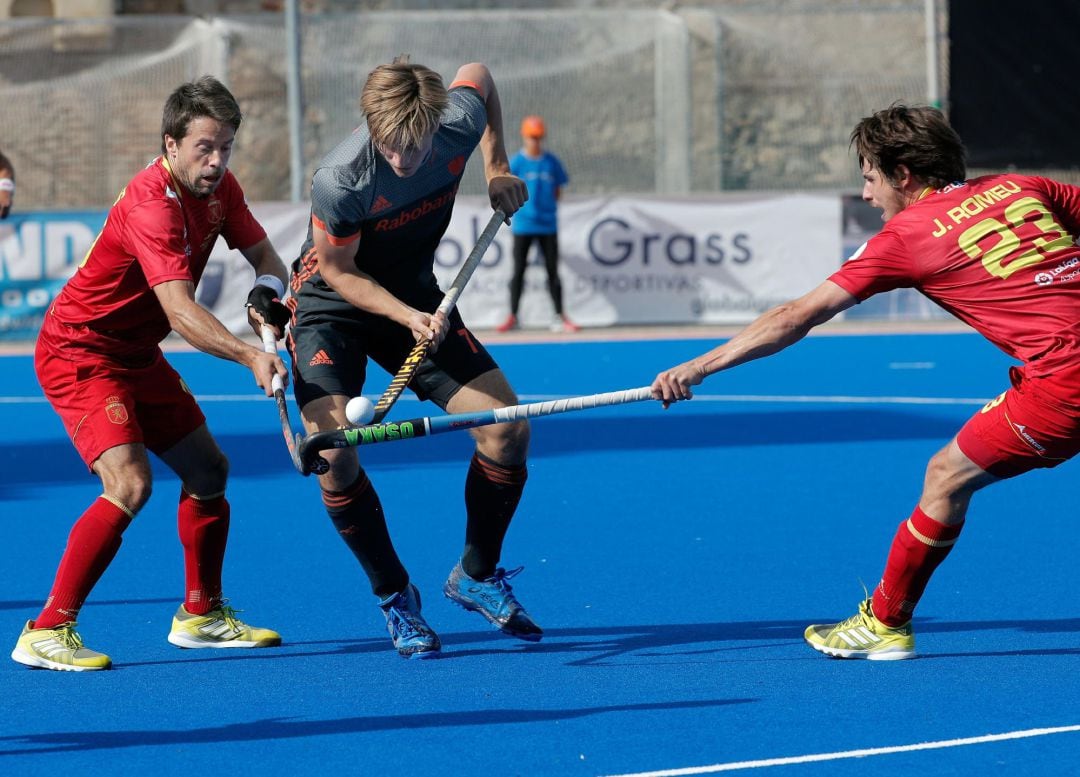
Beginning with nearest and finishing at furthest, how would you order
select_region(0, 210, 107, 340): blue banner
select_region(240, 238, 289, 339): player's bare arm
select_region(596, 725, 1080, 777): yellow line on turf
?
1. select_region(596, 725, 1080, 777): yellow line on turf
2. select_region(240, 238, 289, 339): player's bare arm
3. select_region(0, 210, 107, 340): blue banner

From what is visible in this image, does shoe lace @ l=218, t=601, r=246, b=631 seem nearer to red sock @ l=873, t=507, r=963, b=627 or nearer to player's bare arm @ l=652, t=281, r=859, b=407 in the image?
player's bare arm @ l=652, t=281, r=859, b=407

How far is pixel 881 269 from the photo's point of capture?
4.43 m

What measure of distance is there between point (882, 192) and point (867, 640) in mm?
1316

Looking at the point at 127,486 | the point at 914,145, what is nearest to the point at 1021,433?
the point at 914,145

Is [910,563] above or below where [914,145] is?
below

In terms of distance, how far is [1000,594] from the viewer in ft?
18.3

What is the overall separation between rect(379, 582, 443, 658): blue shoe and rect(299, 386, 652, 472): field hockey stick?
0.56m

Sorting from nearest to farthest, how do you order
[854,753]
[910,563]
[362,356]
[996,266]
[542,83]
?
[854,753] < [996,266] < [910,563] < [362,356] < [542,83]

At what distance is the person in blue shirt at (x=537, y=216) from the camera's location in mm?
14008

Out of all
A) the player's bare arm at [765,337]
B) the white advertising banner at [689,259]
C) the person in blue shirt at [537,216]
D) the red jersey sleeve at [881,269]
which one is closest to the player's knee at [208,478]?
the player's bare arm at [765,337]

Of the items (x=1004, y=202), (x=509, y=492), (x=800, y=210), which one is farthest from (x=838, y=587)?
(x=800, y=210)

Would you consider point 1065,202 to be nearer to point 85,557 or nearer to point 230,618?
point 230,618

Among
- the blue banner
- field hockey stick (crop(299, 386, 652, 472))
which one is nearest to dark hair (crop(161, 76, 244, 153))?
field hockey stick (crop(299, 386, 652, 472))

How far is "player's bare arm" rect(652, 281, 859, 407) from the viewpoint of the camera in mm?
4434
